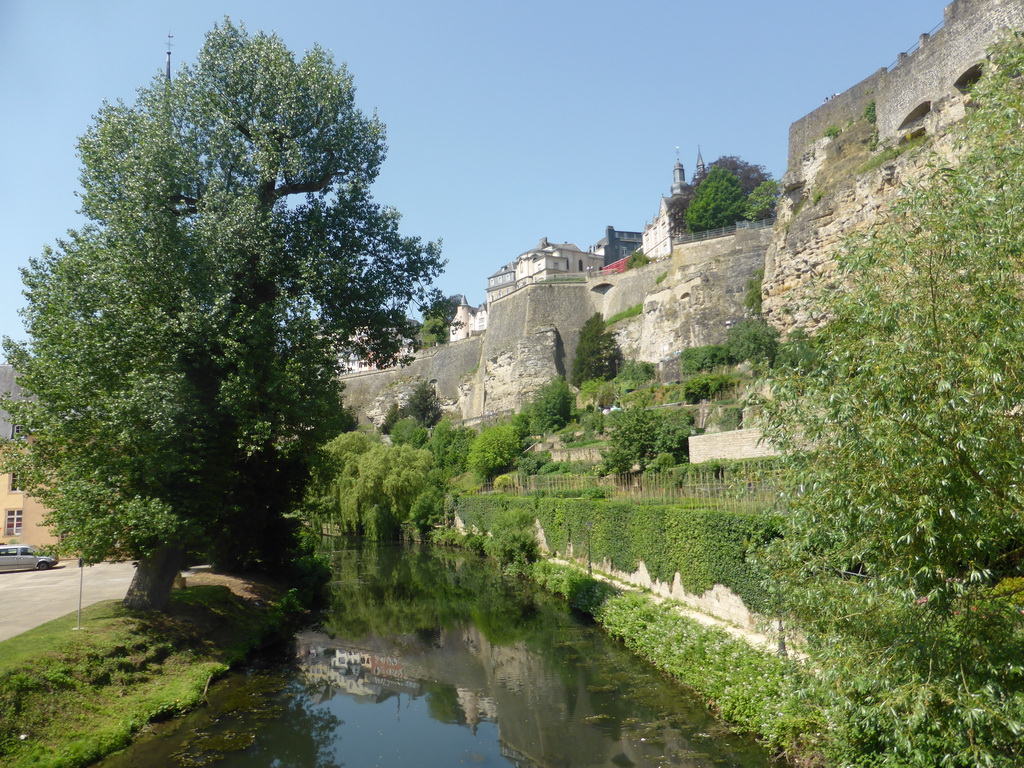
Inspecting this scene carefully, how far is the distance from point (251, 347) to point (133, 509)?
3187 mm

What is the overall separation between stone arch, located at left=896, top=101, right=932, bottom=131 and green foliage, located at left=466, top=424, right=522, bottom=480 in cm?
2269

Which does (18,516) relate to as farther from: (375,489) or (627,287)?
(627,287)

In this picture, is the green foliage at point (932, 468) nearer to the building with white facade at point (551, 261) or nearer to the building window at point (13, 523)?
the building window at point (13, 523)

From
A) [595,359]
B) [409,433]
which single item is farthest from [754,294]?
[409,433]

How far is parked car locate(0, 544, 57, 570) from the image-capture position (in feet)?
67.1

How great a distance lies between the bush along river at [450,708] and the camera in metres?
8.69

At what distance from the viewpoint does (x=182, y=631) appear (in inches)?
465

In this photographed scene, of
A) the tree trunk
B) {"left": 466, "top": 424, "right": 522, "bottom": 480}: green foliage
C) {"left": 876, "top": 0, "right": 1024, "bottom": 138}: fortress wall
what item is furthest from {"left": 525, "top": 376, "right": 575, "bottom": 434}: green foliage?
the tree trunk

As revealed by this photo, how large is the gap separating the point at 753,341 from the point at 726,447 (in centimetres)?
1136

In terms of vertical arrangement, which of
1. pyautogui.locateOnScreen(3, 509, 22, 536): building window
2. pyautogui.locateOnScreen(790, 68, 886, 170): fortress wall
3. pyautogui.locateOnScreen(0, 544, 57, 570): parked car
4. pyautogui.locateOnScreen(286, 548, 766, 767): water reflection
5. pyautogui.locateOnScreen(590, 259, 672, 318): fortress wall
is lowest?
pyautogui.locateOnScreen(286, 548, 766, 767): water reflection

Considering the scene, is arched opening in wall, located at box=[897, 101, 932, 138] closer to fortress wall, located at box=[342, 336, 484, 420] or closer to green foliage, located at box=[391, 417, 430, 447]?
green foliage, located at box=[391, 417, 430, 447]

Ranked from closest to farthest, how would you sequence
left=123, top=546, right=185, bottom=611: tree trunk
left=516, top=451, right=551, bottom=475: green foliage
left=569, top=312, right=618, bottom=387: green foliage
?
left=123, top=546, right=185, bottom=611: tree trunk, left=516, top=451, right=551, bottom=475: green foliage, left=569, top=312, right=618, bottom=387: green foliage

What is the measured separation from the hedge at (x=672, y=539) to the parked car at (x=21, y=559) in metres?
15.2

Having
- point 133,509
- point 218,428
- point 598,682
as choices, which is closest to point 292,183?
point 218,428
